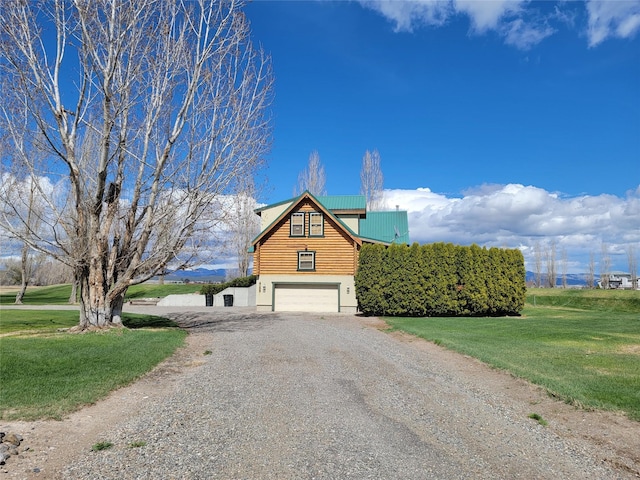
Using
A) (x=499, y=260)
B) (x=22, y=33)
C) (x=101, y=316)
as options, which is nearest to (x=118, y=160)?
(x=22, y=33)

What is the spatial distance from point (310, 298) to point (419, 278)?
734 centimetres

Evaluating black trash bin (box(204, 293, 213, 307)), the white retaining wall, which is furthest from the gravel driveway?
black trash bin (box(204, 293, 213, 307))

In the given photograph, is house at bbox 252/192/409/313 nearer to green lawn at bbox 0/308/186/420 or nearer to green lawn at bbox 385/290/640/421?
green lawn at bbox 385/290/640/421

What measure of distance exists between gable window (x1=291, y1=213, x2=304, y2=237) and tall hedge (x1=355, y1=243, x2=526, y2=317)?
15.3 feet

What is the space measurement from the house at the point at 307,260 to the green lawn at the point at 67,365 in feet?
46.1

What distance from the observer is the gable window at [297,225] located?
28.5 m

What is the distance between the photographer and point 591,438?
5.42 metres

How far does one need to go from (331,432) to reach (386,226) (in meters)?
30.1

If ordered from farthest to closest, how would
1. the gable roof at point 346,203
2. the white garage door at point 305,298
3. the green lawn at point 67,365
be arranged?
the gable roof at point 346,203
the white garage door at point 305,298
the green lawn at point 67,365

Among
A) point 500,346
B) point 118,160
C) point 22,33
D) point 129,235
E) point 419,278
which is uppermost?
point 22,33

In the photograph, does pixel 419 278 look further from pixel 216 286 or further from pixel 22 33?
pixel 22 33

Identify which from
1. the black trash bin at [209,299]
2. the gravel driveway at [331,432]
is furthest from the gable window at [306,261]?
the gravel driveway at [331,432]

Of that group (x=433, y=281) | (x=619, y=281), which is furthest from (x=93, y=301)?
(x=619, y=281)

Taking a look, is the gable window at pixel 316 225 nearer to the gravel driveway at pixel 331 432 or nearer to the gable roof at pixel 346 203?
the gable roof at pixel 346 203
